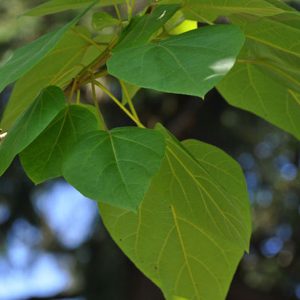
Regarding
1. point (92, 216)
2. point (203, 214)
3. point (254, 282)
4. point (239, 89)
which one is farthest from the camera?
point (254, 282)

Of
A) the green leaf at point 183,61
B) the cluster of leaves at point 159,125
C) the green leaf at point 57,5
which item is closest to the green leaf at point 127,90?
the cluster of leaves at point 159,125

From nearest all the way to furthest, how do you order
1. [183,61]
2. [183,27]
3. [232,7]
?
[183,61]
[232,7]
[183,27]

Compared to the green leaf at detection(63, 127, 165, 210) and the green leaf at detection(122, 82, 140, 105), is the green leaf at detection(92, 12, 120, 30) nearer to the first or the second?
the green leaf at detection(122, 82, 140, 105)

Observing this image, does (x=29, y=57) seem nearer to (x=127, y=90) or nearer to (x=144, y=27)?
(x=144, y=27)

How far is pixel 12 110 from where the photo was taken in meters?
1.02

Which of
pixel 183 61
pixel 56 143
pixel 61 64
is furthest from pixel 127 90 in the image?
pixel 183 61

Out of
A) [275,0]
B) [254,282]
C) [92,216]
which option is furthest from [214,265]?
[254,282]

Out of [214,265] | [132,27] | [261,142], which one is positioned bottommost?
[261,142]

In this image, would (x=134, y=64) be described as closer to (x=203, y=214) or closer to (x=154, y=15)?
(x=154, y=15)

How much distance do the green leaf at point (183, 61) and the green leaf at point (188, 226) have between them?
0.18m

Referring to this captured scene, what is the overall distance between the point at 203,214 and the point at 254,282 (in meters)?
4.38

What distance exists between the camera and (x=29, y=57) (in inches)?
30.7

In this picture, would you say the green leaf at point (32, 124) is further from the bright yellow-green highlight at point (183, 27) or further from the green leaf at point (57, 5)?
the bright yellow-green highlight at point (183, 27)

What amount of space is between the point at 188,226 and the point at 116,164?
284mm
